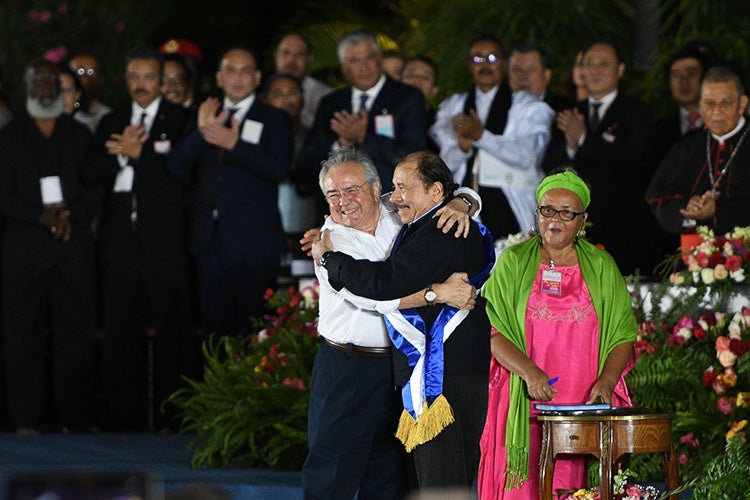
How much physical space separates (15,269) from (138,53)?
1.50 m

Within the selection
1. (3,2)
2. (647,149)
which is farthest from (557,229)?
(3,2)

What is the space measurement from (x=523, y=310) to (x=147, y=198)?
12.4ft

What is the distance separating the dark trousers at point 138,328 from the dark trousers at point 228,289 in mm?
216

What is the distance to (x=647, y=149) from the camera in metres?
8.29

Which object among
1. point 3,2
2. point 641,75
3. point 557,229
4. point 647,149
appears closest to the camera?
point 557,229

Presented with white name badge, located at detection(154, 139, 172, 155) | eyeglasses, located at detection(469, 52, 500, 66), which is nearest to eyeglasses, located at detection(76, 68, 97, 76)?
white name badge, located at detection(154, 139, 172, 155)

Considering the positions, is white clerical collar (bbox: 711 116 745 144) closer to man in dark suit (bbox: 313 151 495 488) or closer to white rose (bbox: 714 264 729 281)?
white rose (bbox: 714 264 729 281)

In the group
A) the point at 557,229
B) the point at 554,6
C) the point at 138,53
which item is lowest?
the point at 557,229

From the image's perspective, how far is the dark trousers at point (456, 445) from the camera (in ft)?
14.6

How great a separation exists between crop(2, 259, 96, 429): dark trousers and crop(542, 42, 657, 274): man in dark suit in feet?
9.82

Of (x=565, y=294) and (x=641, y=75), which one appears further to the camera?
(x=641, y=75)

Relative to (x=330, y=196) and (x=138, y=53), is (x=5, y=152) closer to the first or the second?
(x=138, y=53)

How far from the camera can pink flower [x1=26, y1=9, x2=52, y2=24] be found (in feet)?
46.4

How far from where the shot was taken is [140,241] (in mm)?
8406
